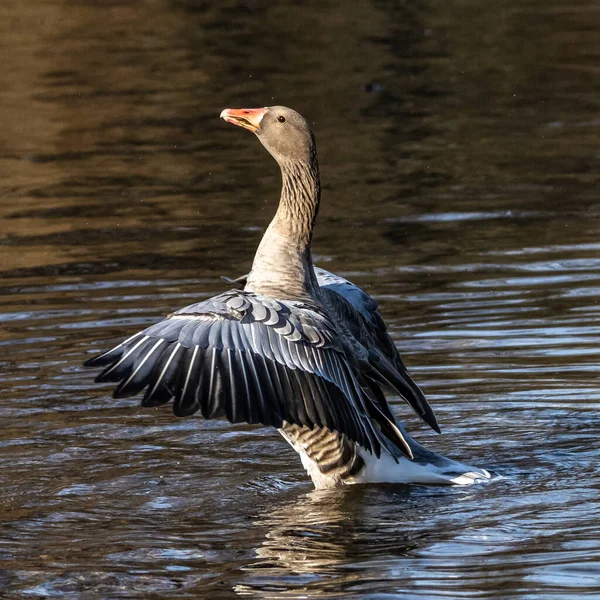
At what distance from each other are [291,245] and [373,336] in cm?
87

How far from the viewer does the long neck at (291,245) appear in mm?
7332

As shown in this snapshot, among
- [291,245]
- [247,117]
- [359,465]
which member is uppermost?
[247,117]

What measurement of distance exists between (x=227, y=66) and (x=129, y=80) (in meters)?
1.82

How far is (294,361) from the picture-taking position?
671 cm

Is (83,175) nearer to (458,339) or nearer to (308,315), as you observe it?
(458,339)

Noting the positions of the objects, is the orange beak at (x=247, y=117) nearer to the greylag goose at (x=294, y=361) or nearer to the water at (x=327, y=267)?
the greylag goose at (x=294, y=361)

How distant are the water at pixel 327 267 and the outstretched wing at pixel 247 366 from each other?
2.14 feet

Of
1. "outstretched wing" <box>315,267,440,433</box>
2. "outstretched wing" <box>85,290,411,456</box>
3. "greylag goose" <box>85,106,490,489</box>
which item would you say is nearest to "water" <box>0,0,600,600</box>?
"greylag goose" <box>85,106,490,489</box>

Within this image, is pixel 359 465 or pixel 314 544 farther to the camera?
pixel 359 465

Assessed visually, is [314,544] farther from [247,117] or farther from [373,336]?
[247,117]

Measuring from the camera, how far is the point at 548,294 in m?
10.8

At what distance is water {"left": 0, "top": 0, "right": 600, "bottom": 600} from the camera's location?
6.37 m

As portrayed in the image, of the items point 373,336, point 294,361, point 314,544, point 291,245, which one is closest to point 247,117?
point 291,245

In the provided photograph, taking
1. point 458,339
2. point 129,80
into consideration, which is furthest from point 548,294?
point 129,80
